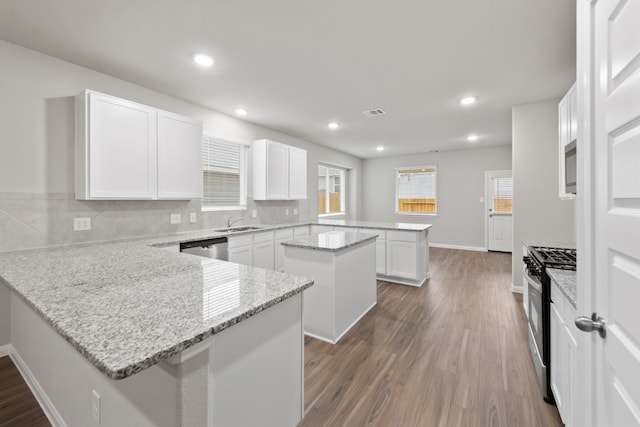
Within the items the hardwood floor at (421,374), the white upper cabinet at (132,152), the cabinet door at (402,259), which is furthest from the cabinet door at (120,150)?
the cabinet door at (402,259)

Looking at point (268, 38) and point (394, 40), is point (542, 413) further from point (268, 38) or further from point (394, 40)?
point (268, 38)

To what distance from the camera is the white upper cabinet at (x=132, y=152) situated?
8.14ft

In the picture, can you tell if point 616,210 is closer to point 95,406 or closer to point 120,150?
point 95,406

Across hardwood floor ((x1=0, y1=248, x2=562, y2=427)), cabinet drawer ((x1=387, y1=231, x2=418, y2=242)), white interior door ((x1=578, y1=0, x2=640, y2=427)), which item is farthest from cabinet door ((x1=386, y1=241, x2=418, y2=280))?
white interior door ((x1=578, y1=0, x2=640, y2=427))

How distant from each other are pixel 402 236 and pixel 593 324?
325 centimetres

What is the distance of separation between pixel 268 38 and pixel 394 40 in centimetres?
104

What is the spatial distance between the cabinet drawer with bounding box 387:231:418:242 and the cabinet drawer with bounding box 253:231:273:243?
182 cm

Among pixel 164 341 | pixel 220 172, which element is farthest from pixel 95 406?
pixel 220 172

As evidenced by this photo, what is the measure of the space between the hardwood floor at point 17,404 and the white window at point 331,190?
550 cm

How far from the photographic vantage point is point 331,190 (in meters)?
7.48

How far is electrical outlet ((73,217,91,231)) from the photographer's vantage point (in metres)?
2.62

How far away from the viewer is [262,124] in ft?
15.5

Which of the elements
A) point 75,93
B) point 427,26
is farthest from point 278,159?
point 427,26

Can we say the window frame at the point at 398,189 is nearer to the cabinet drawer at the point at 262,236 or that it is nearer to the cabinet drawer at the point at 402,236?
the cabinet drawer at the point at 402,236
